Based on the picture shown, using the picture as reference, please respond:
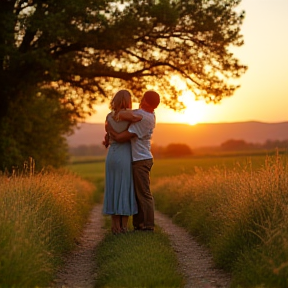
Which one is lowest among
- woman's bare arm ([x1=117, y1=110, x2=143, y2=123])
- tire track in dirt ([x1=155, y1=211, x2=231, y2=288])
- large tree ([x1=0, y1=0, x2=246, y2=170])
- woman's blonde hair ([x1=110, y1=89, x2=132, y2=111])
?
tire track in dirt ([x1=155, y1=211, x2=231, y2=288])

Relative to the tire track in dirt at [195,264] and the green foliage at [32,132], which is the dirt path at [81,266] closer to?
the tire track in dirt at [195,264]

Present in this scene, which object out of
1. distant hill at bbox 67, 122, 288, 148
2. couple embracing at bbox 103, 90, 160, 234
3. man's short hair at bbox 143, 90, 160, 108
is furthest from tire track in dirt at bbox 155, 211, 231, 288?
distant hill at bbox 67, 122, 288, 148

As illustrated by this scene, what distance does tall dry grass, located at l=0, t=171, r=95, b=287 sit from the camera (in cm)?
824

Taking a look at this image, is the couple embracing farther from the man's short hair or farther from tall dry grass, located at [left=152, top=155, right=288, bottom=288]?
tall dry grass, located at [left=152, top=155, right=288, bottom=288]

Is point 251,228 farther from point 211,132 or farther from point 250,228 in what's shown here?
point 211,132

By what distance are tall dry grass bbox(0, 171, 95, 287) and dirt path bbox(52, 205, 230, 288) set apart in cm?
25

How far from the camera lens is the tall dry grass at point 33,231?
8242 mm

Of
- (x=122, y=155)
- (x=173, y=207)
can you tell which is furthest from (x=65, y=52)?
(x=122, y=155)

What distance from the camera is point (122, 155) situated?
12.4 m

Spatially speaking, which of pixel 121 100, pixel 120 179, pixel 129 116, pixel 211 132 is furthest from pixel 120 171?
pixel 211 132

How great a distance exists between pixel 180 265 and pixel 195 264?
31 cm

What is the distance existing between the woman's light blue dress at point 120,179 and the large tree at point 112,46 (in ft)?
30.6

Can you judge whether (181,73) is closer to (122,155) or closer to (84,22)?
(84,22)

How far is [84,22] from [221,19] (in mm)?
5144
